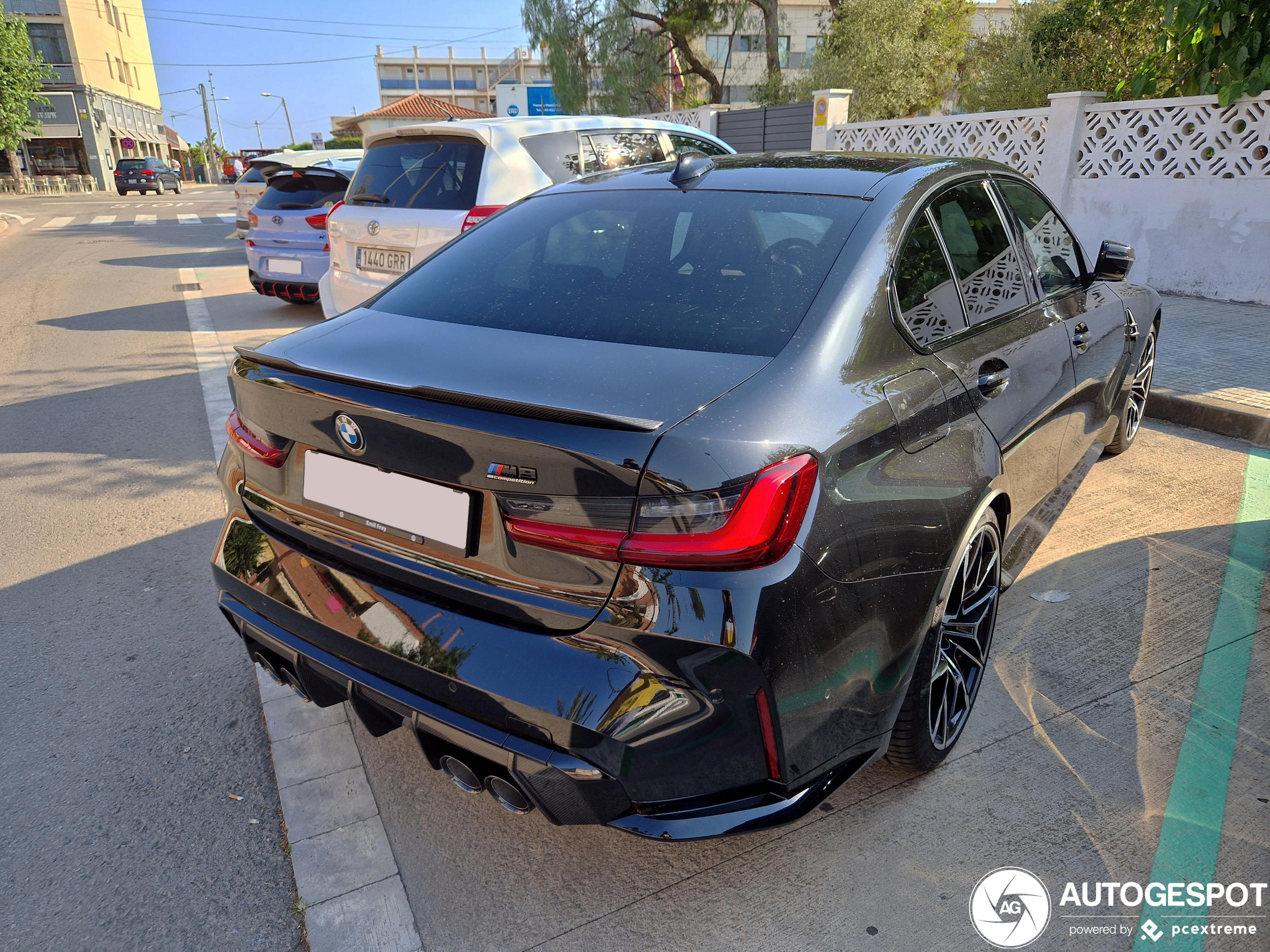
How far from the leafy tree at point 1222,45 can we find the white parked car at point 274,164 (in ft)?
26.7

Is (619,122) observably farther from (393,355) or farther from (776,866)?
(776,866)

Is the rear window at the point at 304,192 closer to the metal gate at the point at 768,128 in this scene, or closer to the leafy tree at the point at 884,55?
the metal gate at the point at 768,128

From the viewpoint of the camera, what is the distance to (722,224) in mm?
2502

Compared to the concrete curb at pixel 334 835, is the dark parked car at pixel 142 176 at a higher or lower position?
higher

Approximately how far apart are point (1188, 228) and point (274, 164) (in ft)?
33.6

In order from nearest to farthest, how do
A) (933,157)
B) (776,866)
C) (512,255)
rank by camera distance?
(776,866) < (512,255) < (933,157)

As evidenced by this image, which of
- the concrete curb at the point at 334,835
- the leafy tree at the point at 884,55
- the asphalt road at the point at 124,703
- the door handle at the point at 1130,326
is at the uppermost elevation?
the leafy tree at the point at 884,55

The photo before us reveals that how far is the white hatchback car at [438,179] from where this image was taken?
18.7ft

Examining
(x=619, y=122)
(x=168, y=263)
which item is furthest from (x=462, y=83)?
(x=619, y=122)

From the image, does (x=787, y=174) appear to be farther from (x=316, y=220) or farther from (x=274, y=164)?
(x=274, y=164)

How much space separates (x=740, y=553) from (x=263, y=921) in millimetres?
1421

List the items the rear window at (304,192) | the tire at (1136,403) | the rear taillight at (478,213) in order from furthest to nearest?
the rear window at (304,192), the rear taillight at (478,213), the tire at (1136,403)

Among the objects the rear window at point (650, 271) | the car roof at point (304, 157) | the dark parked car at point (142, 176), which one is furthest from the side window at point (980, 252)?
the dark parked car at point (142, 176)

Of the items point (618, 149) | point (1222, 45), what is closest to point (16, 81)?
point (618, 149)
